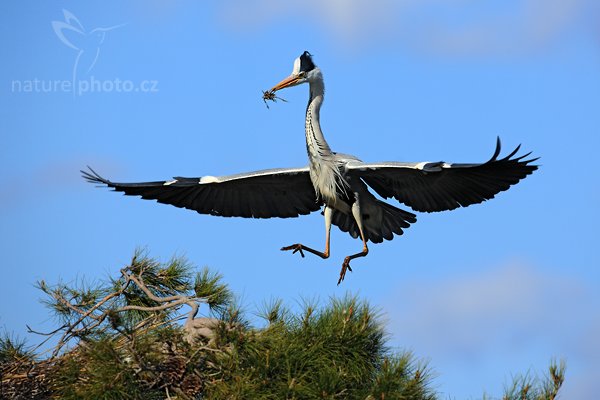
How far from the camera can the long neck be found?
432 inches

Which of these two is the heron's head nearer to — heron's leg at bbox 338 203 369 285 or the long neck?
the long neck

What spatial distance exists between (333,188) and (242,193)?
3.91 ft

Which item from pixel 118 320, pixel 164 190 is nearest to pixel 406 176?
pixel 164 190

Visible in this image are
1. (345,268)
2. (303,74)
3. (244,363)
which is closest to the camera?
(244,363)

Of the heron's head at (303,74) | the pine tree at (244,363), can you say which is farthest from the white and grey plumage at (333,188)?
the pine tree at (244,363)

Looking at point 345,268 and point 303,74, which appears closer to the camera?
point 345,268

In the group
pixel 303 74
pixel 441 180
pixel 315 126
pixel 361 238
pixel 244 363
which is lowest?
pixel 244 363

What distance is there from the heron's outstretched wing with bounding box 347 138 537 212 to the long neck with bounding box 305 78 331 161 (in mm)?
394

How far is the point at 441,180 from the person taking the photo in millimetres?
10555

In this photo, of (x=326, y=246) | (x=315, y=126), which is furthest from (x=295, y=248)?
(x=315, y=126)

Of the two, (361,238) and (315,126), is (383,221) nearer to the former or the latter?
(361,238)

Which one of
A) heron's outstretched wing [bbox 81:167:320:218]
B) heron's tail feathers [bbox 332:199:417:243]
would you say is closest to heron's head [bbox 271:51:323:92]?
heron's outstretched wing [bbox 81:167:320:218]

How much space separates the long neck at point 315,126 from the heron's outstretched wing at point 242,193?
255 mm

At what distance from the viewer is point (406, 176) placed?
34.8 ft
